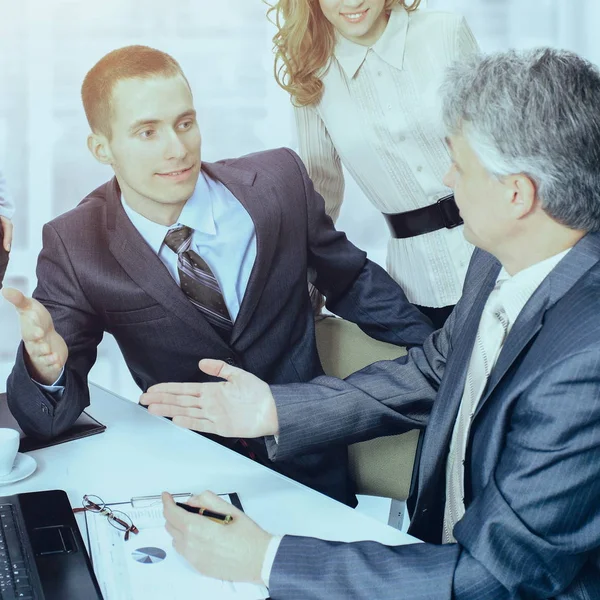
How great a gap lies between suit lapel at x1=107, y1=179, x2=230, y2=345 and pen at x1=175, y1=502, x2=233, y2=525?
68 cm

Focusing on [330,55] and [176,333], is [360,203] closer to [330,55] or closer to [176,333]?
[330,55]

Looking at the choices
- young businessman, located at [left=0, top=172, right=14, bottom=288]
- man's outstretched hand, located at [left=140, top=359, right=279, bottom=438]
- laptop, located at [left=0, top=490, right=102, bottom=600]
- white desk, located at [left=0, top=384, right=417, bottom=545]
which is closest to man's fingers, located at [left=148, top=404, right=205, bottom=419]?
man's outstretched hand, located at [left=140, top=359, right=279, bottom=438]

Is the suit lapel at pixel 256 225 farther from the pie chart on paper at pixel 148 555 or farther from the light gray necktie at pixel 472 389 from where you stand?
the pie chart on paper at pixel 148 555

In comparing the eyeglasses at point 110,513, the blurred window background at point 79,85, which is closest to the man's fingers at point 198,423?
the eyeglasses at point 110,513

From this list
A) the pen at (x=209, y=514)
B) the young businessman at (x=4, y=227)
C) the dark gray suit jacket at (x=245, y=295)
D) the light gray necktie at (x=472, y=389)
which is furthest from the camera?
the young businessman at (x=4, y=227)

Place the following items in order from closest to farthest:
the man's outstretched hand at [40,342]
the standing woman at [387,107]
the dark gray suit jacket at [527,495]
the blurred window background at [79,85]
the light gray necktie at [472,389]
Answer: the dark gray suit jacket at [527,495]
the light gray necktie at [472,389]
the man's outstretched hand at [40,342]
the standing woman at [387,107]
the blurred window background at [79,85]

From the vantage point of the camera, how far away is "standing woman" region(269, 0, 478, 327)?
6.96 feet

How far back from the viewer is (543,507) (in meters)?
1.13

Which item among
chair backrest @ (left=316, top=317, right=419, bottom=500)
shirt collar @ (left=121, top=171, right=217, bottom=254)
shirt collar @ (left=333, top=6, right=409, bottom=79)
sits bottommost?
chair backrest @ (left=316, top=317, right=419, bottom=500)

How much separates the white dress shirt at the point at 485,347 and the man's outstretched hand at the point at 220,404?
0.31 m

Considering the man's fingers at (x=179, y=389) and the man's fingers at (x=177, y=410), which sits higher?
the man's fingers at (x=179, y=389)

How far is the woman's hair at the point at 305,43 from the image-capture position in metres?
2.13

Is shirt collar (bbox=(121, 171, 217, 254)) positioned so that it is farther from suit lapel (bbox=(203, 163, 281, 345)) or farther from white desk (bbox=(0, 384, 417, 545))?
white desk (bbox=(0, 384, 417, 545))

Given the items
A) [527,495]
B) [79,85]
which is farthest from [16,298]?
[79,85]
